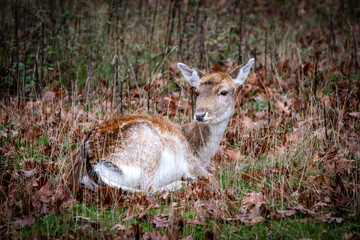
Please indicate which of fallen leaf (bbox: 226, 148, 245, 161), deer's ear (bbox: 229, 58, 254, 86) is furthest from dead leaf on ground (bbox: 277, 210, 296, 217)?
deer's ear (bbox: 229, 58, 254, 86)

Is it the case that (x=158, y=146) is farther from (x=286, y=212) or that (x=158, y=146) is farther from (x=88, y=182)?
(x=286, y=212)

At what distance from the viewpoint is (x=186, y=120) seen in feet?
21.5

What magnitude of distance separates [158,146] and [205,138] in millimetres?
977

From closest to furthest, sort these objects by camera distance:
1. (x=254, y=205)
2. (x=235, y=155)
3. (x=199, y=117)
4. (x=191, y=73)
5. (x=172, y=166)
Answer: (x=254, y=205) < (x=172, y=166) < (x=199, y=117) < (x=235, y=155) < (x=191, y=73)

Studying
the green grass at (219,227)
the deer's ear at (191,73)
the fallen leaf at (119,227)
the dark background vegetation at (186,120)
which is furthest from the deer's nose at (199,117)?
the fallen leaf at (119,227)

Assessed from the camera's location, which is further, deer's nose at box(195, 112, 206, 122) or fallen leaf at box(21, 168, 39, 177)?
deer's nose at box(195, 112, 206, 122)

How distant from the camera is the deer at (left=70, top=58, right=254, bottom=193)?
15.0 ft

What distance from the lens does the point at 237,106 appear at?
7.11 metres

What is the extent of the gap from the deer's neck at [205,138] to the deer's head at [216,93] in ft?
0.40

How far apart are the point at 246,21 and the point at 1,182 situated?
748cm

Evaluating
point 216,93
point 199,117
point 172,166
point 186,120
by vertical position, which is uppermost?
point 216,93

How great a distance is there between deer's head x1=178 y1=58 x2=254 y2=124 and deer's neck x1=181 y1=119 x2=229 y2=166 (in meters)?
0.12

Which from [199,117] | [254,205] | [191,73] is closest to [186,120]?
[191,73]

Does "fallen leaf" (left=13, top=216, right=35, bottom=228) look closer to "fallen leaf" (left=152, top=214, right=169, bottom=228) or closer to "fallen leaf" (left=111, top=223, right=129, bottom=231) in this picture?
"fallen leaf" (left=111, top=223, right=129, bottom=231)
